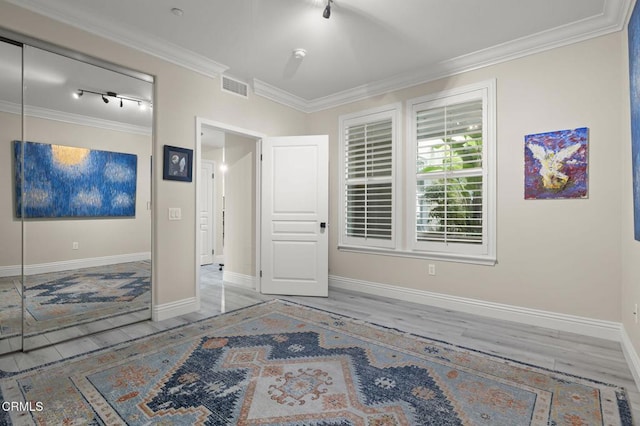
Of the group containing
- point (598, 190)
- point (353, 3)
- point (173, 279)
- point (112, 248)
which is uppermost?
point (353, 3)

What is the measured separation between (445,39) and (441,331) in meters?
2.79

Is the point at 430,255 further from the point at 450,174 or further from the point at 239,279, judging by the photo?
the point at 239,279

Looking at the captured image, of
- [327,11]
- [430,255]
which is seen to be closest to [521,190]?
Answer: [430,255]

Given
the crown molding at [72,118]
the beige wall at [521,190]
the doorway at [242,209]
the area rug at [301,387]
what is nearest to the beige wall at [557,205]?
the beige wall at [521,190]

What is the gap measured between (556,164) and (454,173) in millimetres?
934

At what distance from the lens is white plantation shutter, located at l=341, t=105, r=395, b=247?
423 cm

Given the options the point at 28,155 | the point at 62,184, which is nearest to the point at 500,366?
the point at 62,184

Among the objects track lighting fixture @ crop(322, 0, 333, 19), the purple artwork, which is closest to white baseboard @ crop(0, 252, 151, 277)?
track lighting fixture @ crop(322, 0, 333, 19)

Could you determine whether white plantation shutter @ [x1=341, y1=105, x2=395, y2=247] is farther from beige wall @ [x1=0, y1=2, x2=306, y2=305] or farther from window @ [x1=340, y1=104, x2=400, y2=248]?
beige wall @ [x1=0, y1=2, x2=306, y2=305]

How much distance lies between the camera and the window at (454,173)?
345 cm

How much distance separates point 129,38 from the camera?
3.02 m

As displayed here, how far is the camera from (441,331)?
9.95ft

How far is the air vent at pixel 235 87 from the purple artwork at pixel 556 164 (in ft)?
10.6

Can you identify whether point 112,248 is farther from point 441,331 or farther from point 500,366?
point 500,366
